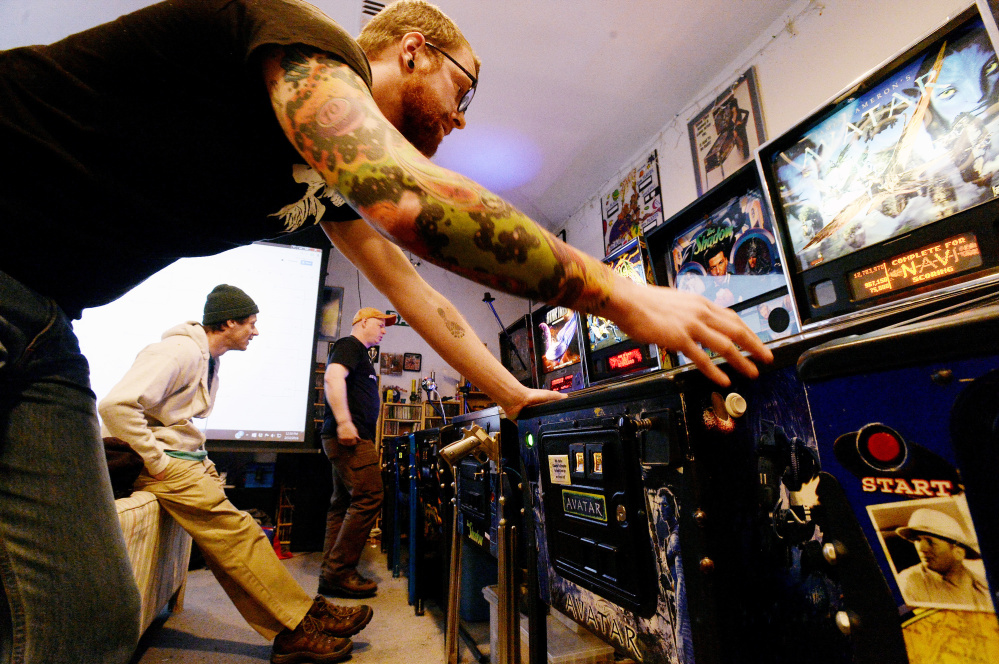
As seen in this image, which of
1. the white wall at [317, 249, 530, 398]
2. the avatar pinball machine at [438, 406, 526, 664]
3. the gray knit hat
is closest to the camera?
the avatar pinball machine at [438, 406, 526, 664]

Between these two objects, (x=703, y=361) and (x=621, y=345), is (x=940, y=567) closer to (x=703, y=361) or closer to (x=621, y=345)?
(x=703, y=361)

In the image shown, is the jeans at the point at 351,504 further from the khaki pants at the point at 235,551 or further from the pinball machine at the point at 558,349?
the pinball machine at the point at 558,349

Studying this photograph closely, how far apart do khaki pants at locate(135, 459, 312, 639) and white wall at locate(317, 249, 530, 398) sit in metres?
4.21

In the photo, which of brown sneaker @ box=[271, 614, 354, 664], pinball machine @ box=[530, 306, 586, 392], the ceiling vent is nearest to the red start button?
brown sneaker @ box=[271, 614, 354, 664]

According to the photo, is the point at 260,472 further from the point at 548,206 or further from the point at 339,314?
the point at 548,206

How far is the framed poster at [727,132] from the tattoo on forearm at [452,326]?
2217 millimetres

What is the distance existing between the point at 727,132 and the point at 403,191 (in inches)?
115

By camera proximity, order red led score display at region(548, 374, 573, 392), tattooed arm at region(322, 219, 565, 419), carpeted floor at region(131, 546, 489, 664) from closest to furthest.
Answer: tattooed arm at region(322, 219, 565, 419) < carpeted floor at region(131, 546, 489, 664) < red led score display at region(548, 374, 573, 392)

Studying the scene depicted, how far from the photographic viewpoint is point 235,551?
1.82 m

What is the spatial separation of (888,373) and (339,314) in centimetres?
607

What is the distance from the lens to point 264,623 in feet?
5.98

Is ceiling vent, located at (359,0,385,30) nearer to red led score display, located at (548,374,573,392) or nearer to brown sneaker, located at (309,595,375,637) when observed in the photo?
red led score display, located at (548,374,573,392)

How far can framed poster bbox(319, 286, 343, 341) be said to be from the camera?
5875 mm

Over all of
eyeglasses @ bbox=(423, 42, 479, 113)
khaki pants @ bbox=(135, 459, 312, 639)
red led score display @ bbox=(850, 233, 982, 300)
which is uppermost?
eyeglasses @ bbox=(423, 42, 479, 113)
